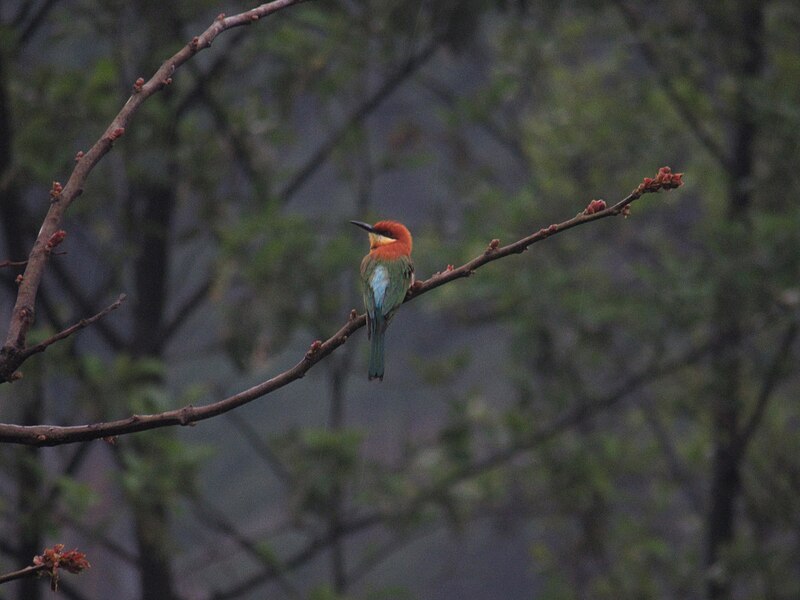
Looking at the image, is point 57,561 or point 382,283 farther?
point 382,283

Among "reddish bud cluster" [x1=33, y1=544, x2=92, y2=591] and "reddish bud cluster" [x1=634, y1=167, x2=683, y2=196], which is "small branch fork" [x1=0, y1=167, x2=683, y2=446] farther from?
"reddish bud cluster" [x1=33, y1=544, x2=92, y2=591]

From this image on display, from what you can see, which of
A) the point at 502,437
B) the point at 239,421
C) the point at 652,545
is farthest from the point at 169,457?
the point at 652,545

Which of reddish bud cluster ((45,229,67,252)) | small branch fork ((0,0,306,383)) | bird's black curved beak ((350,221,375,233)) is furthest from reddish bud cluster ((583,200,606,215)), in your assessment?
bird's black curved beak ((350,221,375,233))

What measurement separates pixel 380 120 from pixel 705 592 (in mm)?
8622

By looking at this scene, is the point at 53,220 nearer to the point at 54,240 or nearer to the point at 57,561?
the point at 54,240

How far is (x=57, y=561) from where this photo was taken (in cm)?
157

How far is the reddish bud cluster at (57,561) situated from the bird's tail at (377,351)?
1263 millimetres

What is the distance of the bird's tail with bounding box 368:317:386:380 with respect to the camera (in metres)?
2.87

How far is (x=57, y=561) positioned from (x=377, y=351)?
1.52 m

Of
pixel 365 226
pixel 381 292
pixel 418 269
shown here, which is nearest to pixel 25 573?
pixel 381 292

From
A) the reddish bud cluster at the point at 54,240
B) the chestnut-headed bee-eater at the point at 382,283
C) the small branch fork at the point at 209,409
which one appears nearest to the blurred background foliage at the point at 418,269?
the chestnut-headed bee-eater at the point at 382,283

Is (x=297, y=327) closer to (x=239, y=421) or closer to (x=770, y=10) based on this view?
(x=239, y=421)

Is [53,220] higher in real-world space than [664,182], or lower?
higher

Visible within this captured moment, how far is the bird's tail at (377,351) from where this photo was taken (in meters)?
2.87
